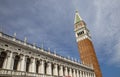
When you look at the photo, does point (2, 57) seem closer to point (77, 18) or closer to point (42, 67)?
point (42, 67)

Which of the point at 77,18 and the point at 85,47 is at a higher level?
the point at 77,18

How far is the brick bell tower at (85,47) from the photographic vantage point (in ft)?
186

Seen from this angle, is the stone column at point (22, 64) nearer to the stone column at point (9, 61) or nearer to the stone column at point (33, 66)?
the stone column at point (9, 61)

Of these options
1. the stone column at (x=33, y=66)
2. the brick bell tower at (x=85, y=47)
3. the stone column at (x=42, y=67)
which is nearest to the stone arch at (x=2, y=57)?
the stone column at (x=33, y=66)

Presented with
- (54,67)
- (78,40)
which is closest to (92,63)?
(78,40)

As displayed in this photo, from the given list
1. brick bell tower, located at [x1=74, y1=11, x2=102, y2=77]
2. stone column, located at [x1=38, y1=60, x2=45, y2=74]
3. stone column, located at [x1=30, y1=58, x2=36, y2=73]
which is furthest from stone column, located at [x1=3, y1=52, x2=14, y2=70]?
brick bell tower, located at [x1=74, y1=11, x2=102, y2=77]

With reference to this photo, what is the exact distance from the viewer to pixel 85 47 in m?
61.0

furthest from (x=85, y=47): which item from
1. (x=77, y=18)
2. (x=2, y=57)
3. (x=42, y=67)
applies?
(x=2, y=57)

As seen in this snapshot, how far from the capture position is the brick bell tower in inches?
2238

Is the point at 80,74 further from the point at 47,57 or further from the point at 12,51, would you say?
the point at 12,51

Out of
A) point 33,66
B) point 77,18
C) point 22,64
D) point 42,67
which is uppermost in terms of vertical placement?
point 77,18

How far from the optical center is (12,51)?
2334 centimetres

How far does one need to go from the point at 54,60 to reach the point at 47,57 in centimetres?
269

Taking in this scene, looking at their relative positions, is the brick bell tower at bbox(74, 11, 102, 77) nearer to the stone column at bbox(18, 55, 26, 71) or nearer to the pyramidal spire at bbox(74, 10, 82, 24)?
the pyramidal spire at bbox(74, 10, 82, 24)
